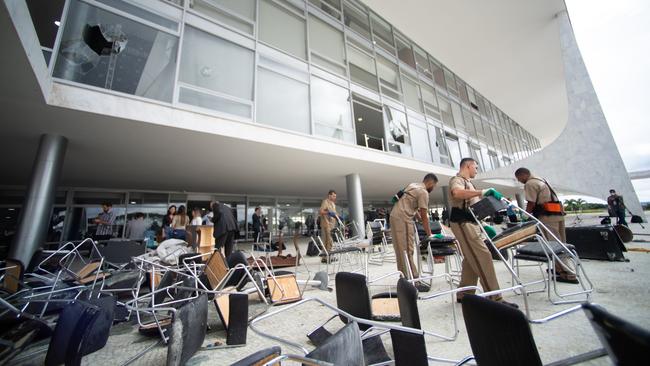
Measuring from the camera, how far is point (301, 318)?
2543mm

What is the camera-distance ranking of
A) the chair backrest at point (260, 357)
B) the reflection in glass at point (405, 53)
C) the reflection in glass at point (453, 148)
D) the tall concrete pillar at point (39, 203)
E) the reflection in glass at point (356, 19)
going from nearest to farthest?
the chair backrest at point (260, 357) → the tall concrete pillar at point (39, 203) → the reflection in glass at point (356, 19) → the reflection in glass at point (453, 148) → the reflection in glass at point (405, 53)

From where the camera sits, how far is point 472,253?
2.47 meters

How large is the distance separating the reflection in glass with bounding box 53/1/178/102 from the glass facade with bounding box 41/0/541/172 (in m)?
0.02

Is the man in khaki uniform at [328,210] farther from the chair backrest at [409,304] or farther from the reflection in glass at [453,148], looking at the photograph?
the reflection in glass at [453,148]

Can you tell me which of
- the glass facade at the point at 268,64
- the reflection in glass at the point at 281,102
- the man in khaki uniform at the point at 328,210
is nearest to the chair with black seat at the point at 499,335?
the man in khaki uniform at the point at 328,210

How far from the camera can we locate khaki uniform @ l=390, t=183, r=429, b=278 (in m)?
3.39

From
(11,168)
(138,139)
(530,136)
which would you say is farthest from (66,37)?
(530,136)

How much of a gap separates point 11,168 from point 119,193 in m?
3.37

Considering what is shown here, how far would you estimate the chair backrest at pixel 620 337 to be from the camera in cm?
46

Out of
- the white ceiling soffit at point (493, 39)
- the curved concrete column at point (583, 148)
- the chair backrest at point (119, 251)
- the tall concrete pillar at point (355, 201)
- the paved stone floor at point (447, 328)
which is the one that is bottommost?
the paved stone floor at point (447, 328)

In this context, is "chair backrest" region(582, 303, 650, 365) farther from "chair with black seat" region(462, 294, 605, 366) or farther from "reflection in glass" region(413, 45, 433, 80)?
"reflection in glass" region(413, 45, 433, 80)

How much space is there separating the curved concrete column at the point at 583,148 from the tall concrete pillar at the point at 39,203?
17831 mm

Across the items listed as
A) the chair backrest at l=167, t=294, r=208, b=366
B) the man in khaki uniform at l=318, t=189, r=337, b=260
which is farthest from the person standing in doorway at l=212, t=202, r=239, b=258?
the chair backrest at l=167, t=294, r=208, b=366

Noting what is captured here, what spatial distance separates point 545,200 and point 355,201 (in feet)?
17.8
